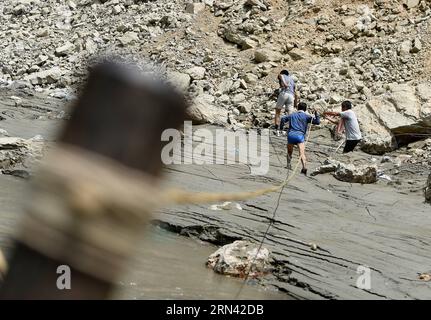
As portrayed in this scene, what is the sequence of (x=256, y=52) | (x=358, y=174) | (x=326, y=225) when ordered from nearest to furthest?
(x=326, y=225) < (x=358, y=174) < (x=256, y=52)

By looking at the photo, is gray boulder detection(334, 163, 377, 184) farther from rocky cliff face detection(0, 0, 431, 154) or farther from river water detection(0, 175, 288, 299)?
river water detection(0, 175, 288, 299)

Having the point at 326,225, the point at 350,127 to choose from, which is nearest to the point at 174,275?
the point at 326,225

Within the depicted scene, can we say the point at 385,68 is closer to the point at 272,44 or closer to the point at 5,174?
the point at 272,44

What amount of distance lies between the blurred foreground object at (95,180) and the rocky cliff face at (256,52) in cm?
1128

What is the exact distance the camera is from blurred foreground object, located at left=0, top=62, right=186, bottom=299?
1.00m

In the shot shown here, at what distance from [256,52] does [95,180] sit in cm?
1704

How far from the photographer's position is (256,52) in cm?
1775

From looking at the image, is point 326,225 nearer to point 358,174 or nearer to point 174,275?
point 174,275

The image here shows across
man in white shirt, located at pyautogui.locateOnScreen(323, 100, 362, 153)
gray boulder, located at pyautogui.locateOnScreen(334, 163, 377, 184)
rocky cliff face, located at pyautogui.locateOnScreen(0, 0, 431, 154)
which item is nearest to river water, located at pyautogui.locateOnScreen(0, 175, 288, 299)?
gray boulder, located at pyautogui.locateOnScreen(334, 163, 377, 184)

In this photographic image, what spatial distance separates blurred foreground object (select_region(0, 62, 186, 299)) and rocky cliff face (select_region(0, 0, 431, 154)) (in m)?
11.3

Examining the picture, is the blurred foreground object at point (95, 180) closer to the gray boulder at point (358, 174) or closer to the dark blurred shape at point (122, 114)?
the dark blurred shape at point (122, 114)

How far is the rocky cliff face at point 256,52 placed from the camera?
13.6m

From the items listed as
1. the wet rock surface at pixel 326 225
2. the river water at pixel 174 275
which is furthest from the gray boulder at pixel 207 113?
the river water at pixel 174 275
